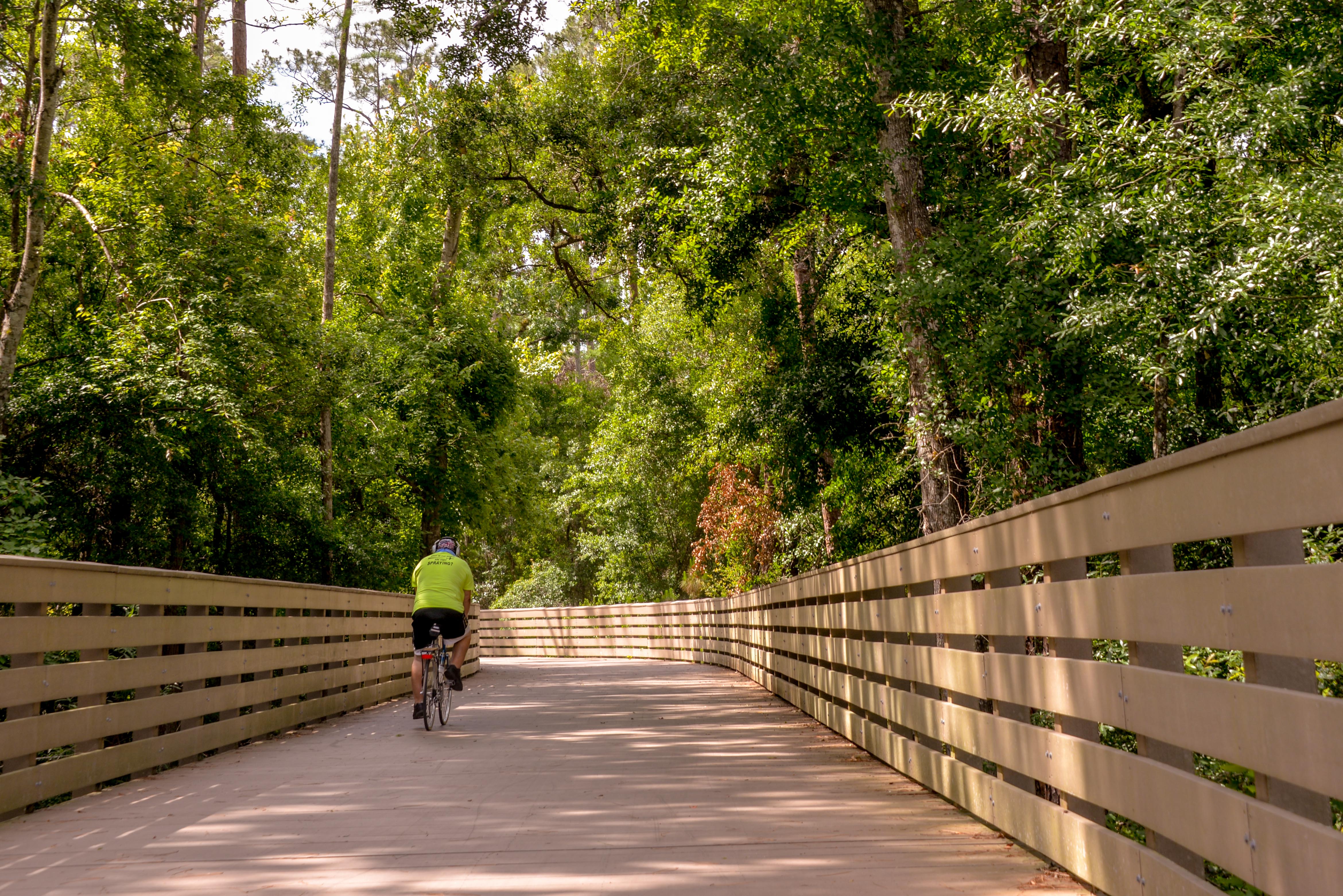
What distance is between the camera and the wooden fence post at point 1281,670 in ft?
8.86

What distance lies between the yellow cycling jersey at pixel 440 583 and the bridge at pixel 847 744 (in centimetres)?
94

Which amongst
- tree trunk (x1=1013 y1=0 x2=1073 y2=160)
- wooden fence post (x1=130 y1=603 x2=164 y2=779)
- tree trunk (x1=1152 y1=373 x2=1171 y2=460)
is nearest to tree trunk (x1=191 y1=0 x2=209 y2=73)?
tree trunk (x1=1013 y1=0 x2=1073 y2=160)

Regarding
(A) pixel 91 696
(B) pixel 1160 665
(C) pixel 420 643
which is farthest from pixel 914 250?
(B) pixel 1160 665

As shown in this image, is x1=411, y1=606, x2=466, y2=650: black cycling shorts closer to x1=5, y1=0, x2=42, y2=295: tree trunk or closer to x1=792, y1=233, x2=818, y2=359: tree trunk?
x1=5, y1=0, x2=42, y2=295: tree trunk

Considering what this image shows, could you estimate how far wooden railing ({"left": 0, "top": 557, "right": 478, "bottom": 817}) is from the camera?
19.4 feet

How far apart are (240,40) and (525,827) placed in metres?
25.4

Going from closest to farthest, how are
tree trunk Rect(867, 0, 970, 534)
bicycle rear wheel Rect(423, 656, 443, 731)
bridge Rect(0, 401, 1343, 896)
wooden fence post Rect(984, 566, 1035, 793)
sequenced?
1. bridge Rect(0, 401, 1343, 896)
2. wooden fence post Rect(984, 566, 1035, 793)
3. bicycle rear wheel Rect(423, 656, 443, 731)
4. tree trunk Rect(867, 0, 970, 534)

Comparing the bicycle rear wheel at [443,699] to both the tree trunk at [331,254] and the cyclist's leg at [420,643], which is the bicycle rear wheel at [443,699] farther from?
the tree trunk at [331,254]

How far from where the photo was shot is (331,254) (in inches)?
818

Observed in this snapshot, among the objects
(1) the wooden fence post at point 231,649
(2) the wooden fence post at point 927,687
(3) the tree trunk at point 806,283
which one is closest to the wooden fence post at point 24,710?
(1) the wooden fence post at point 231,649

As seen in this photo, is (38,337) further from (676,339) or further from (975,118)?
(676,339)

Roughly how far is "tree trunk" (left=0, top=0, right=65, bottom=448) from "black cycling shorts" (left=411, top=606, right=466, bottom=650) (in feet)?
19.1

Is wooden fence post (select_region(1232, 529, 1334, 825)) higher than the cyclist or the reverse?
the reverse

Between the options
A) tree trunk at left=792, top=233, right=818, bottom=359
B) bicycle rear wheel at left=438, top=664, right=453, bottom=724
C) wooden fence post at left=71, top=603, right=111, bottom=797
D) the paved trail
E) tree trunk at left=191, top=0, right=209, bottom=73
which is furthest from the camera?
tree trunk at left=191, top=0, right=209, bottom=73
